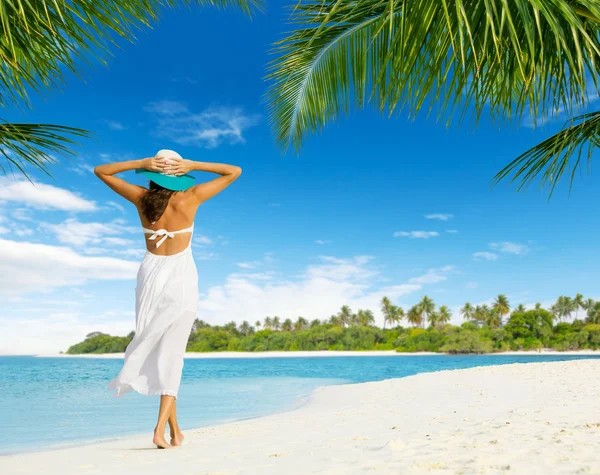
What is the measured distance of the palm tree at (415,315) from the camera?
8975 cm

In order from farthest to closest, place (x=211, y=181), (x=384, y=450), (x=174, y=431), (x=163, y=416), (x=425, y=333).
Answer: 1. (x=425, y=333)
2. (x=174, y=431)
3. (x=211, y=181)
4. (x=163, y=416)
5. (x=384, y=450)

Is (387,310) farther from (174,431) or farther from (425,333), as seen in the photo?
(174,431)

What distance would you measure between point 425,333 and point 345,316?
2472 centimetres

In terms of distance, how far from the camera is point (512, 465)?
8.04 feet

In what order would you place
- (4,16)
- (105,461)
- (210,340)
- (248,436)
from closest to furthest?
1. (4,16)
2. (105,461)
3. (248,436)
4. (210,340)

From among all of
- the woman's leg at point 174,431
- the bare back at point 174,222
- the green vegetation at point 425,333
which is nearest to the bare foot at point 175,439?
the woman's leg at point 174,431

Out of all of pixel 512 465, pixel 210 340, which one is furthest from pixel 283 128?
pixel 210 340

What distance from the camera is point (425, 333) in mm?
75000

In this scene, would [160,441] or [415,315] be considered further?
[415,315]

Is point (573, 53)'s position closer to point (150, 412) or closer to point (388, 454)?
point (388, 454)

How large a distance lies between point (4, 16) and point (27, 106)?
4.36ft

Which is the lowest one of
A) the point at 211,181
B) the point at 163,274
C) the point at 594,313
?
the point at 163,274

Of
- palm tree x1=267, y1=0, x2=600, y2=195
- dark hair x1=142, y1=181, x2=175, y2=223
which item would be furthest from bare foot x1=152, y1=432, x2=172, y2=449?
palm tree x1=267, y1=0, x2=600, y2=195

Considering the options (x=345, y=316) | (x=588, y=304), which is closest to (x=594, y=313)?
(x=588, y=304)
